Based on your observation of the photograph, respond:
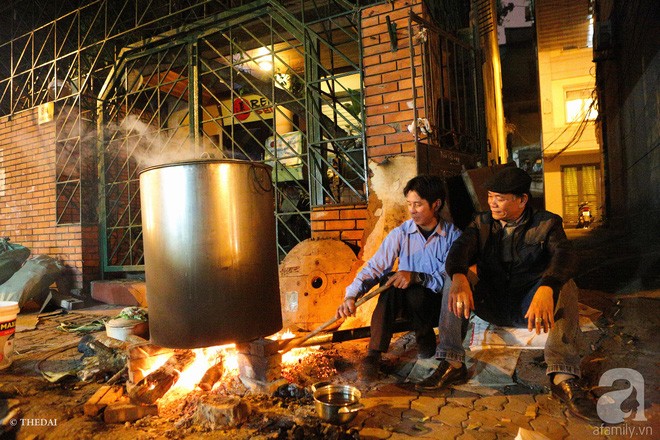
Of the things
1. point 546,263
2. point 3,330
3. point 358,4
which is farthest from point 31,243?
point 546,263

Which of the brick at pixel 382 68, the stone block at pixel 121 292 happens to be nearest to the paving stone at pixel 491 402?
the brick at pixel 382 68

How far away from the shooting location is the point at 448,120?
198 inches

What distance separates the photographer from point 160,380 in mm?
2695

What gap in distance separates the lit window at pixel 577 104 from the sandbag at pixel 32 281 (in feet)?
62.4

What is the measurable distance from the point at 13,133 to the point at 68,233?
258 cm

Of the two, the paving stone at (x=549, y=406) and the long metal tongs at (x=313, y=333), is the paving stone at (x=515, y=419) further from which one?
the long metal tongs at (x=313, y=333)

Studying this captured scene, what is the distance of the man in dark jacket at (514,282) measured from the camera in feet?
7.91

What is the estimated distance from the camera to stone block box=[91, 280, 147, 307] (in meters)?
5.94

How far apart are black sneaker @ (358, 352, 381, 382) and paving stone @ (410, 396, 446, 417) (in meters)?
0.37

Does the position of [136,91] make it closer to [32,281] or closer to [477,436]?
[32,281]

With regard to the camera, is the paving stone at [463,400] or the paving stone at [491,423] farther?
the paving stone at [463,400]

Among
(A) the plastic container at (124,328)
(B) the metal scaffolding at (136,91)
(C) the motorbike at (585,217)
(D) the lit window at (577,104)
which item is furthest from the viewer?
(D) the lit window at (577,104)

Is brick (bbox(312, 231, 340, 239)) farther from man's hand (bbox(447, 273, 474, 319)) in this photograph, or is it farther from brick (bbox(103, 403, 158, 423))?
brick (bbox(103, 403, 158, 423))

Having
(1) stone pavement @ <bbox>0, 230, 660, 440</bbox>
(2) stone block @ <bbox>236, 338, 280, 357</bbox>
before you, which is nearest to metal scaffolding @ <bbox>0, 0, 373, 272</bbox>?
(2) stone block @ <bbox>236, 338, 280, 357</bbox>
